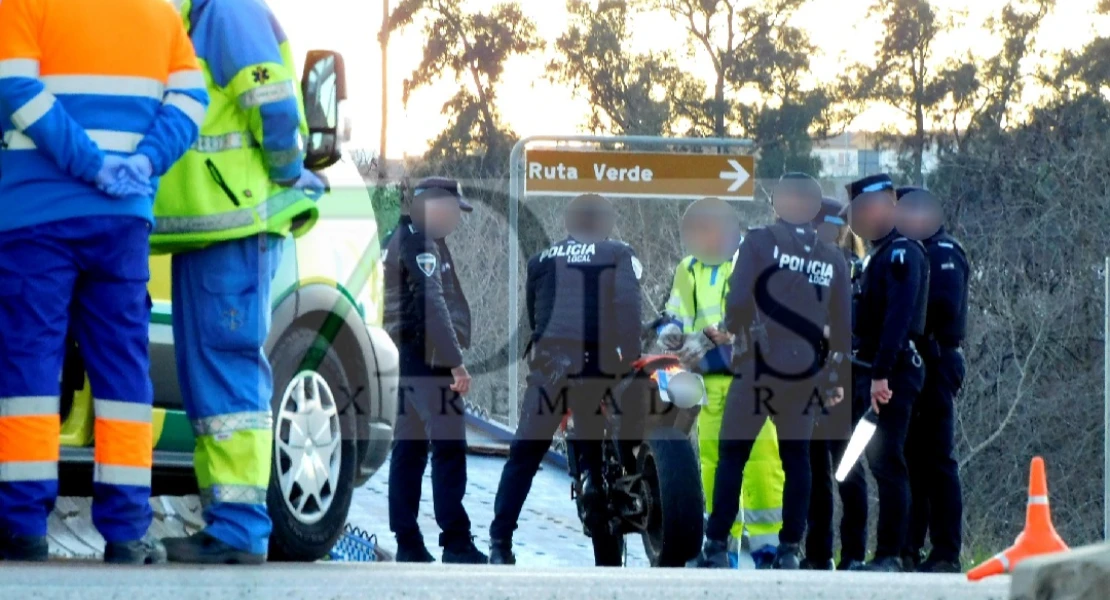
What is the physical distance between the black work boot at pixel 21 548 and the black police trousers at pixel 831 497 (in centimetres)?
452

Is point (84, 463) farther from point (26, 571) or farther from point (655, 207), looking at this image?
point (655, 207)

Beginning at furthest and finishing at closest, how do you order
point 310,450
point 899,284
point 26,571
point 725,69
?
point 725,69, point 899,284, point 310,450, point 26,571

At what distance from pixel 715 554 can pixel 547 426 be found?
1.00 m

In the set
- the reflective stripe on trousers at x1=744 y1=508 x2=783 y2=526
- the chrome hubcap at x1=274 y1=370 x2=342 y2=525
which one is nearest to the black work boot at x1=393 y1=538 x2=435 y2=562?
the reflective stripe on trousers at x1=744 y1=508 x2=783 y2=526

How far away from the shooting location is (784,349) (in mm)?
8922

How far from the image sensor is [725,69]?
38438 mm

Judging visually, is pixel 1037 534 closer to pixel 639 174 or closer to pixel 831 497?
pixel 831 497

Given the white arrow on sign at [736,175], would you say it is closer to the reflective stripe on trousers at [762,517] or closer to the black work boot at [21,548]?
the reflective stripe on trousers at [762,517]

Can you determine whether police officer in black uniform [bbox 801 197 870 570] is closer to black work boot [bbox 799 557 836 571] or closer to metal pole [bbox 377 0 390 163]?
black work boot [bbox 799 557 836 571]

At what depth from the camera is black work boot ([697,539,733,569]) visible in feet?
29.2

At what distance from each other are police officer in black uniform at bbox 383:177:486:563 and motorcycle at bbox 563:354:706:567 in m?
0.56

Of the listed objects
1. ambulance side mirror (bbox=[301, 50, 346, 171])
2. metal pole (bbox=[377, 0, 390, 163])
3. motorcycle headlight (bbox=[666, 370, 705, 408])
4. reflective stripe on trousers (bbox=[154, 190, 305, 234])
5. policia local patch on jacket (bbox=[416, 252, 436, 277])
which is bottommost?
motorcycle headlight (bbox=[666, 370, 705, 408])

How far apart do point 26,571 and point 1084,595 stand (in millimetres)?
2657

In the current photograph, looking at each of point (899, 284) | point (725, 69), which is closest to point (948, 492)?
point (899, 284)
